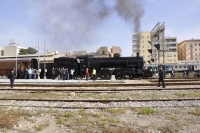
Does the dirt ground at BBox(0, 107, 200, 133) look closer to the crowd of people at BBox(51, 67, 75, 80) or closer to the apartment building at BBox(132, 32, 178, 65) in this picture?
the crowd of people at BBox(51, 67, 75, 80)

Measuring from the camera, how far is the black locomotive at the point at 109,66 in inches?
1012

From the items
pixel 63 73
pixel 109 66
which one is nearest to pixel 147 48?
pixel 109 66

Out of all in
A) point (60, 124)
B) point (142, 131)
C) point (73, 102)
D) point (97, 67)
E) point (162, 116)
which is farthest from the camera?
point (97, 67)

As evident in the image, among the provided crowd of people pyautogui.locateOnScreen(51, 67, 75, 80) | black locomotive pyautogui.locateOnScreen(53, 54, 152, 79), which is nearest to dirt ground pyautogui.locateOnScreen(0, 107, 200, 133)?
crowd of people pyautogui.locateOnScreen(51, 67, 75, 80)

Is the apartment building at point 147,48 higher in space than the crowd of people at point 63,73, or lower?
higher

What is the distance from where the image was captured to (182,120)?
6879 mm

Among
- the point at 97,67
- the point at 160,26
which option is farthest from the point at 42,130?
the point at 160,26

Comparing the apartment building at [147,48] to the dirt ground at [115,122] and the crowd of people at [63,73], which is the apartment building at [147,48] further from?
the dirt ground at [115,122]

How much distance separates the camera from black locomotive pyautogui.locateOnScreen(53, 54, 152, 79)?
84.3ft

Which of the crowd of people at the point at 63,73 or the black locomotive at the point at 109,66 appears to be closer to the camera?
the crowd of people at the point at 63,73

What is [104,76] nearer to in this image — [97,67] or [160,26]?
[97,67]

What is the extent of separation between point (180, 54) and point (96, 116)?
14238 cm

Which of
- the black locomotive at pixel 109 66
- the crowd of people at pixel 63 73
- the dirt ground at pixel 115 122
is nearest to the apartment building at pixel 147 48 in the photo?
the black locomotive at pixel 109 66

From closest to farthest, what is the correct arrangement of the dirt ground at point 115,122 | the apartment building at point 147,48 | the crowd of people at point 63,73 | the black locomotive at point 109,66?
the dirt ground at point 115,122, the crowd of people at point 63,73, the black locomotive at point 109,66, the apartment building at point 147,48
